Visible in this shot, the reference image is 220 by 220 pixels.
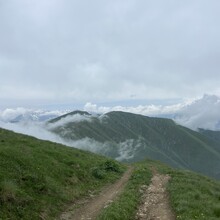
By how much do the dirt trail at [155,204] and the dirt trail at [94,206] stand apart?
7.79ft

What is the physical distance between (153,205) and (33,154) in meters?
12.6

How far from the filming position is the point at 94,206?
84.8ft

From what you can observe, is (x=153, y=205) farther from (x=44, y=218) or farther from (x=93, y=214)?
(x=44, y=218)

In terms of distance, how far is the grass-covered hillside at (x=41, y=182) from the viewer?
21484 mm

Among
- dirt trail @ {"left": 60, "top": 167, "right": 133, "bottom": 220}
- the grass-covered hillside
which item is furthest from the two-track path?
the grass-covered hillside

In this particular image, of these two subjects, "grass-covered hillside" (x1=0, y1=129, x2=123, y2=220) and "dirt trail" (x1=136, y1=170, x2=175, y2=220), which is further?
"dirt trail" (x1=136, y1=170, x2=175, y2=220)

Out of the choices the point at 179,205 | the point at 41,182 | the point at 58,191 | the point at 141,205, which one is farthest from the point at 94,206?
the point at 179,205

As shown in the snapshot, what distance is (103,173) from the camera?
38.8 metres

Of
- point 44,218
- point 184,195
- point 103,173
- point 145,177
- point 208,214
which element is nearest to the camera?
point 44,218

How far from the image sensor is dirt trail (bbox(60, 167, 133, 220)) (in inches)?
899

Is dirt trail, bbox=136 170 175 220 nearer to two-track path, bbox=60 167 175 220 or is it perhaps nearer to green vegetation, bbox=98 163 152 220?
two-track path, bbox=60 167 175 220

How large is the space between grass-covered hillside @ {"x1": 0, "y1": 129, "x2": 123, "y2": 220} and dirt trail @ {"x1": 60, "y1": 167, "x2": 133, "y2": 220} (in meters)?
0.80

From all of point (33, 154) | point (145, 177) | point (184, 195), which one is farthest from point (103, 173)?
point (184, 195)

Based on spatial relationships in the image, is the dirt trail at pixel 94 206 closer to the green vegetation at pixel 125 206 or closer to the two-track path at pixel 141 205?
the two-track path at pixel 141 205
